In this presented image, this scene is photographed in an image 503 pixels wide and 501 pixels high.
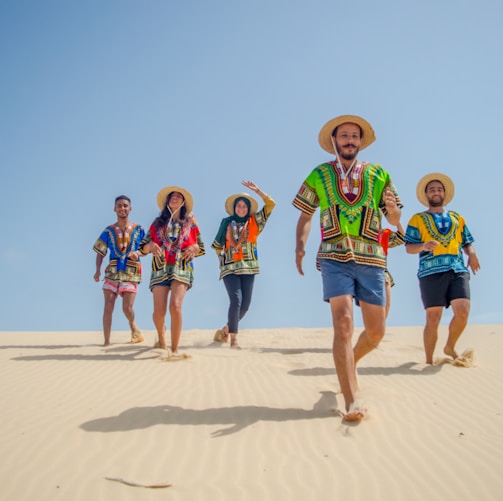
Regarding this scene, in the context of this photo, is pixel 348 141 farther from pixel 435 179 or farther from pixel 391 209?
pixel 435 179

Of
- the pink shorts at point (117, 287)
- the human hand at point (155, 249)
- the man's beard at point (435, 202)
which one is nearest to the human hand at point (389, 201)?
the man's beard at point (435, 202)

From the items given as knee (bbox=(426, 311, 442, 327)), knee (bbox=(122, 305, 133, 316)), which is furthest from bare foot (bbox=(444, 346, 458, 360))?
knee (bbox=(122, 305, 133, 316))

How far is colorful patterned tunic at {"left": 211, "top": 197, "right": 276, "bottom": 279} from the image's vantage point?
9.39m

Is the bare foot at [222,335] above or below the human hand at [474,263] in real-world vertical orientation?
below

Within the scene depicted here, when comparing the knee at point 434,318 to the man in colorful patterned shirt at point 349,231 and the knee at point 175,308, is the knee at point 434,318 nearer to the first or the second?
the man in colorful patterned shirt at point 349,231

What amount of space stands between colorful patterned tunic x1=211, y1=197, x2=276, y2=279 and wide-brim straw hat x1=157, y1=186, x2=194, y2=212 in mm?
1469

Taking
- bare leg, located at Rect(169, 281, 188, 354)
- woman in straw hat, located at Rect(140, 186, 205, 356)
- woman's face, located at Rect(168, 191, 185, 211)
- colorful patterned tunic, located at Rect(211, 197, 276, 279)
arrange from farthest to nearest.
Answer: colorful patterned tunic, located at Rect(211, 197, 276, 279) → woman's face, located at Rect(168, 191, 185, 211) → woman in straw hat, located at Rect(140, 186, 205, 356) → bare leg, located at Rect(169, 281, 188, 354)

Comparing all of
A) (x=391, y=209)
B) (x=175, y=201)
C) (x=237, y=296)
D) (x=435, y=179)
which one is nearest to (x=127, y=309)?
(x=237, y=296)

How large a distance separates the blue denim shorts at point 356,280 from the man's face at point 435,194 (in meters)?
3.17

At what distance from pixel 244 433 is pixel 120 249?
Result: 6.31m

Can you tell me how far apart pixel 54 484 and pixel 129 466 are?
46 centimetres

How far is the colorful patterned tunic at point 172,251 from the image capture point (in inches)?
294

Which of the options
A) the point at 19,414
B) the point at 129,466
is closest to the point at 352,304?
the point at 129,466

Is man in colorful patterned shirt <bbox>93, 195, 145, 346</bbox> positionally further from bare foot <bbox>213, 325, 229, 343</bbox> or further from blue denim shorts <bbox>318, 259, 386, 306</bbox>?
blue denim shorts <bbox>318, 259, 386, 306</bbox>
